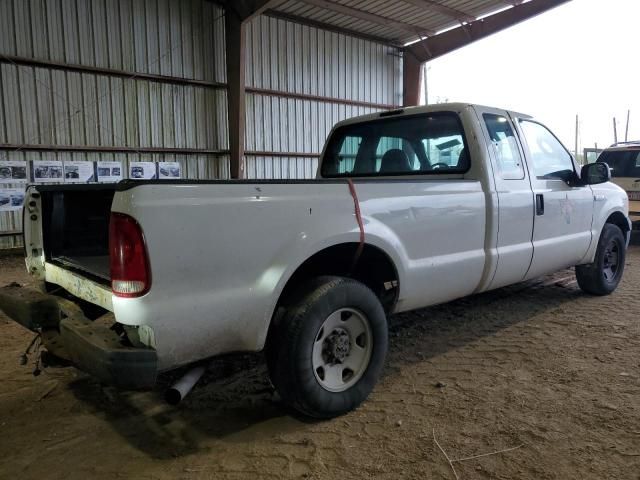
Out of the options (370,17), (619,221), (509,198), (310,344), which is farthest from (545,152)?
(370,17)

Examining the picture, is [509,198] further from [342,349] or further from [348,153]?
[342,349]

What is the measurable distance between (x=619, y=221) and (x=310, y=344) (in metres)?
4.63

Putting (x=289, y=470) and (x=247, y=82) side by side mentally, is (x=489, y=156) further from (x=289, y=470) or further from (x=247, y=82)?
(x=247, y=82)

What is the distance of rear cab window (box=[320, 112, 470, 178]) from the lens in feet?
12.8

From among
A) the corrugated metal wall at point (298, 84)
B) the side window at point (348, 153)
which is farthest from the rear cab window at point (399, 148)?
the corrugated metal wall at point (298, 84)

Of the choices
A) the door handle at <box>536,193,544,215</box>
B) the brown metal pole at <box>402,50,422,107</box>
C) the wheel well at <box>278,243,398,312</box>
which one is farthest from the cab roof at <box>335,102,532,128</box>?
the brown metal pole at <box>402,50,422,107</box>

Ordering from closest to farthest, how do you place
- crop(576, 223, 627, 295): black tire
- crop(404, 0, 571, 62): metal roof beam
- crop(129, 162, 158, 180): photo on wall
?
crop(576, 223, 627, 295): black tire → crop(129, 162, 158, 180): photo on wall → crop(404, 0, 571, 62): metal roof beam

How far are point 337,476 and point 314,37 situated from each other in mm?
13533

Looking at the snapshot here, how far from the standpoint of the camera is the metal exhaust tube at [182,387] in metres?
2.27

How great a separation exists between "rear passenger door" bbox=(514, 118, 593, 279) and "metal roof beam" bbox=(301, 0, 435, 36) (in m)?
9.53

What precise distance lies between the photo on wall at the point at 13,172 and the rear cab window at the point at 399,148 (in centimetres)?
A: 748

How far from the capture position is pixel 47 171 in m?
9.73

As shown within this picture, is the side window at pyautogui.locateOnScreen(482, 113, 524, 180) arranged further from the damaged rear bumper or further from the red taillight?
the damaged rear bumper

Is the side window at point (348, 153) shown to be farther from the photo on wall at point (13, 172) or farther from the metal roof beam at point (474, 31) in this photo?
the metal roof beam at point (474, 31)
